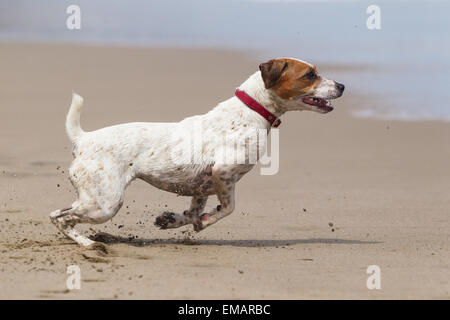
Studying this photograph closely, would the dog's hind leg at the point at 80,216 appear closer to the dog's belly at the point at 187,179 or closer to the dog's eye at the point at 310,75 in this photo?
the dog's belly at the point at 187,179

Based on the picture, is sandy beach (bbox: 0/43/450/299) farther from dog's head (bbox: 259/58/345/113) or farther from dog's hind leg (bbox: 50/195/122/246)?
dog's head (bbox: 259/58/345/113)

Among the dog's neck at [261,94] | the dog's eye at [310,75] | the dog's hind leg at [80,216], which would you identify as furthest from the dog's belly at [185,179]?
the dog's eye at [310,75]

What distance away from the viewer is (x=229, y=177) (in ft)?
25.0

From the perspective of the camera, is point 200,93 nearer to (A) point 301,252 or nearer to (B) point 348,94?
(B) point 348,94

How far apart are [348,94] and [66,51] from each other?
6.54 meters

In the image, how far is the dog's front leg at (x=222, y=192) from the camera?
758cm

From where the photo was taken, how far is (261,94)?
25.3ft

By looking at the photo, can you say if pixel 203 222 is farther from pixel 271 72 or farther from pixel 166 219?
pixel 271 72

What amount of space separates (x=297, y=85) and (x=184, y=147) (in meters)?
1.07

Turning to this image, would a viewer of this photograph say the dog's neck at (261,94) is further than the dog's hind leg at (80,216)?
Yes

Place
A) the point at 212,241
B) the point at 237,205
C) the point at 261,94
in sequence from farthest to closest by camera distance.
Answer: the point at 237,205, the point at 212,241, the point at 261,94

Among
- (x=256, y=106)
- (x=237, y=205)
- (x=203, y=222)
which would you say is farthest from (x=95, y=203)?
(x=237, y=205)

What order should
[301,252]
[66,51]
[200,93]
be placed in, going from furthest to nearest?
1. [66,51]
2. [200,93]
3. [301,252]
